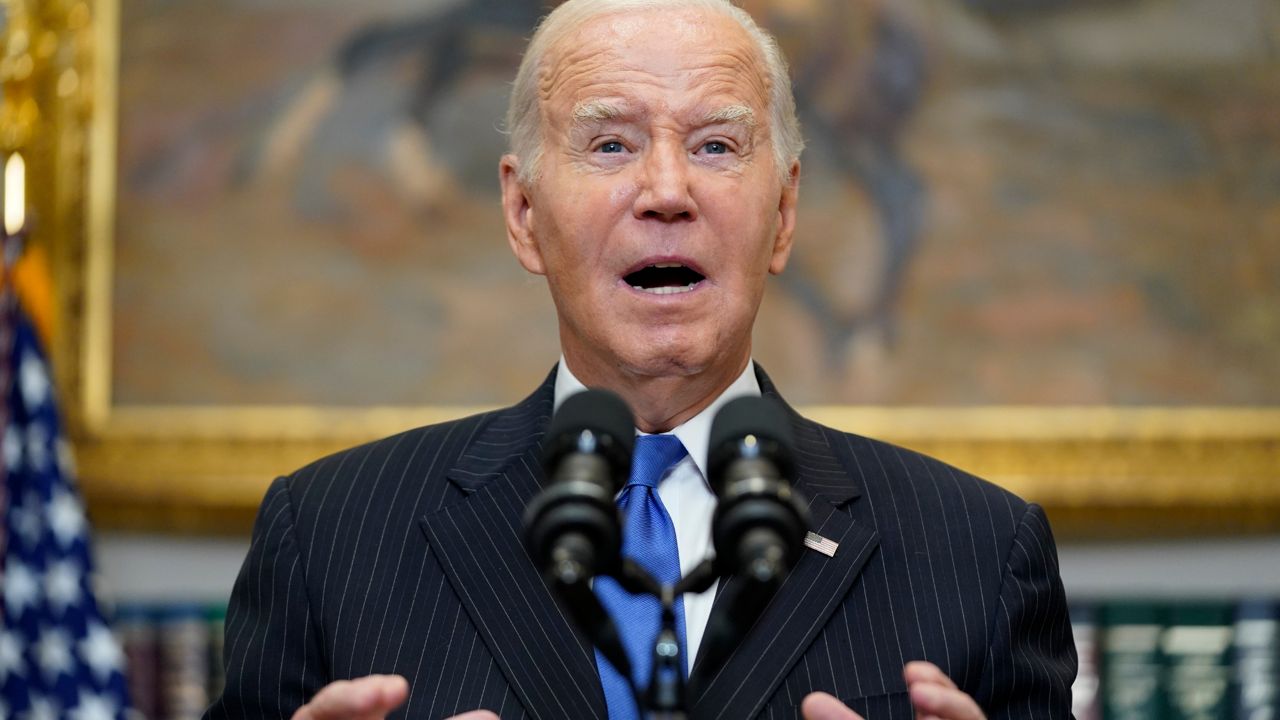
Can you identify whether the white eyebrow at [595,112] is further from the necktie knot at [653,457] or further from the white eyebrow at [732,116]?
the necktie knot at [653,457]

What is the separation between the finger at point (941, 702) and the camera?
1.73 metres

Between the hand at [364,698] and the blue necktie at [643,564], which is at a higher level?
the hand at [364,698]

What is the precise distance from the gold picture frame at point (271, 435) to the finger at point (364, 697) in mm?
2922

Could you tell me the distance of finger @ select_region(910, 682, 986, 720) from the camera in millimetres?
1731

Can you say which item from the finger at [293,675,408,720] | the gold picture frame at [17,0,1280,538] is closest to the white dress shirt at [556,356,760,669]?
the finger at [293,675,408,720]

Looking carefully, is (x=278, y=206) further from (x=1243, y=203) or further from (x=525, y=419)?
(x=1243, y=203)

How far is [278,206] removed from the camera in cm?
479

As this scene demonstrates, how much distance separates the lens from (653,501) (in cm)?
236

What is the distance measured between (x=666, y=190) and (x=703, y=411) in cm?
39

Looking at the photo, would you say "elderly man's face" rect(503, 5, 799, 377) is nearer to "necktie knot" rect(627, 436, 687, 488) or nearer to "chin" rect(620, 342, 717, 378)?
"chin" rect(620, 342, 717, 378)

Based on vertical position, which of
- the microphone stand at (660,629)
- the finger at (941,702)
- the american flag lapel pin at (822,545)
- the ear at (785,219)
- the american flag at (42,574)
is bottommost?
the american flag at (42,574)

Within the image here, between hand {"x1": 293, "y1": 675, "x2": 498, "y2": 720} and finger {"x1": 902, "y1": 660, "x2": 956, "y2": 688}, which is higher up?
finger {"x1": 902, "y1": 660, "x2": 956, "y2": 688}

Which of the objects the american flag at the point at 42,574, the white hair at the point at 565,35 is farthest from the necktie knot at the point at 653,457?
the american flag at the point at 42,574

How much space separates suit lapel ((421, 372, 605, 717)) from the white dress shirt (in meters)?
0.16
